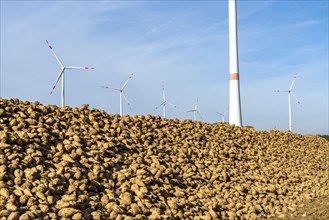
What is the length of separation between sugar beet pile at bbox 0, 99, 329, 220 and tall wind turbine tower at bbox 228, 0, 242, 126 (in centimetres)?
1257

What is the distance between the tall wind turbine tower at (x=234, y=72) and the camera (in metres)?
31.1

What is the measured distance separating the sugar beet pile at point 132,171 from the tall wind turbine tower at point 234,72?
12.6 metres

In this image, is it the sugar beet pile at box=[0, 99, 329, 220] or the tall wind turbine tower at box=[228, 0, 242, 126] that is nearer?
the sugar beet pile at box=[0, 99, 329, 220]

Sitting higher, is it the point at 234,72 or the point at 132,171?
the point at 234,72

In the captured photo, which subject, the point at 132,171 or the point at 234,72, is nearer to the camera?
the point at 132,171

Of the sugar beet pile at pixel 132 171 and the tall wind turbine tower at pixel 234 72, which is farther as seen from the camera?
the tall wind turbine tower at pixel 234 72

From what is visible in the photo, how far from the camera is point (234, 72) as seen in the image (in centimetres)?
3170

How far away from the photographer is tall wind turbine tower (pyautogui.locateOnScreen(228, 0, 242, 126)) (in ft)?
102

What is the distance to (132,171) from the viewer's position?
11.3m

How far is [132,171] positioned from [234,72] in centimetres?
2174

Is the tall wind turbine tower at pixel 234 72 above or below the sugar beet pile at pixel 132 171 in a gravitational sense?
above

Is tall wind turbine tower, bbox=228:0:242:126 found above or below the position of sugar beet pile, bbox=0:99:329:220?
above

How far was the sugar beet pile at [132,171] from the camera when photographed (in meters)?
9.02

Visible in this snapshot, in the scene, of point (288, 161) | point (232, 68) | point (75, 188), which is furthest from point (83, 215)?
point (232, 68)
